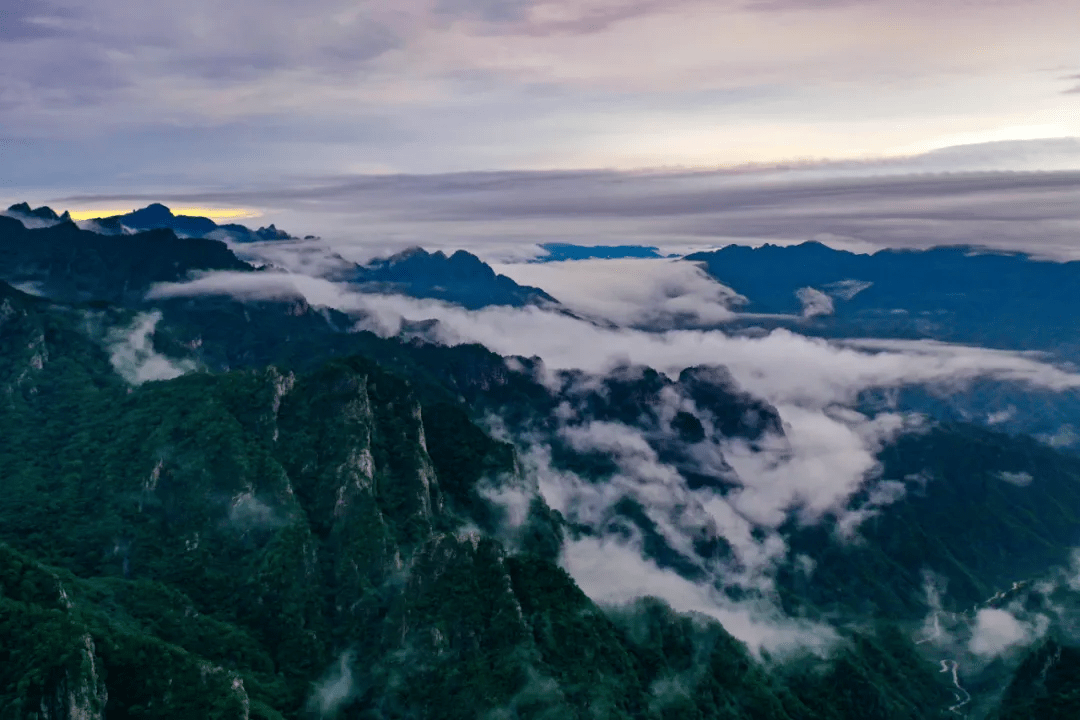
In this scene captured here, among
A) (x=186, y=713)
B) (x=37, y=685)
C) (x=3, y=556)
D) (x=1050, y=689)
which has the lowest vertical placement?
(x=1050, y=689)

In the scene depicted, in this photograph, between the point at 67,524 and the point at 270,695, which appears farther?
the point at 67,524

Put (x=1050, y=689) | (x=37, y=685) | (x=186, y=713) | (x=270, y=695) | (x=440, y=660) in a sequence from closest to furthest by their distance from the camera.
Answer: (x=37, y=685), (x=186, y=713), (x=270, y=695), (x=440, y=660), (x=1050, y=689)

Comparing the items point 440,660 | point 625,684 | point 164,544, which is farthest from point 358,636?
point 625,684

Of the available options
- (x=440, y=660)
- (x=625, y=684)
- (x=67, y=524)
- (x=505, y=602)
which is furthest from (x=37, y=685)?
(x=625, y=684)

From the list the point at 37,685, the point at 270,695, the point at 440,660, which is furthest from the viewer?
the point at 440,660

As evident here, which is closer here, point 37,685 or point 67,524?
point 37,685

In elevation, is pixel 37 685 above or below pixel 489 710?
above

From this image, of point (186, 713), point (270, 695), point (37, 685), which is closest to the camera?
point (37, 685)

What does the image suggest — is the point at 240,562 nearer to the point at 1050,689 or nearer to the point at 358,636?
the point at 358,636

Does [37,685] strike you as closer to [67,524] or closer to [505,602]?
[67,524]
